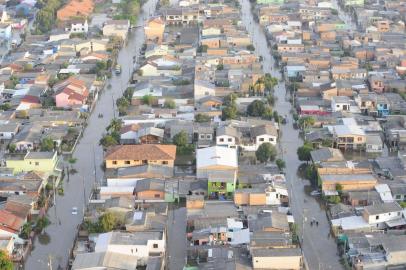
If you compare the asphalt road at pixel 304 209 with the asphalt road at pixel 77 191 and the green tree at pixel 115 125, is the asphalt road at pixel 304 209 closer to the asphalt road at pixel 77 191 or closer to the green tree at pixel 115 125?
the green tree at pixel 115 125

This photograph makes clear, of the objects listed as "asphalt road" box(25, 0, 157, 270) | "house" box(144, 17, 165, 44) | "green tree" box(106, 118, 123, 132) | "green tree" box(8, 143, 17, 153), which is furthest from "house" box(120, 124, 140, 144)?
"house" box(144, 17, 165, 44)

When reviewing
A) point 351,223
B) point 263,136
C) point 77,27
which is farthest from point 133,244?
point 77,27

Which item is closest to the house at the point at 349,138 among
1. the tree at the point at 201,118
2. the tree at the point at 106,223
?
the tree at the point at 201,118

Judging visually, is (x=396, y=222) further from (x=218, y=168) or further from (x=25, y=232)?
(x=25, y=232)

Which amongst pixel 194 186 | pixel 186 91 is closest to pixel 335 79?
pixel 186 91

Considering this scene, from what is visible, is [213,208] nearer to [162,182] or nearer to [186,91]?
[162,182]

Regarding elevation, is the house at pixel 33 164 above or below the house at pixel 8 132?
above

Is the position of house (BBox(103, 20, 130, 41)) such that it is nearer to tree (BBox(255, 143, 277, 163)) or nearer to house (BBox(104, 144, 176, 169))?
house (BBox(104, 144, 176, 169))

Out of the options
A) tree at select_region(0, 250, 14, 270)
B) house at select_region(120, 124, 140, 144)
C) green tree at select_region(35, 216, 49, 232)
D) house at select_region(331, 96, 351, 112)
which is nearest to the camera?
tree at select_region(0, 250, 14, 270)
